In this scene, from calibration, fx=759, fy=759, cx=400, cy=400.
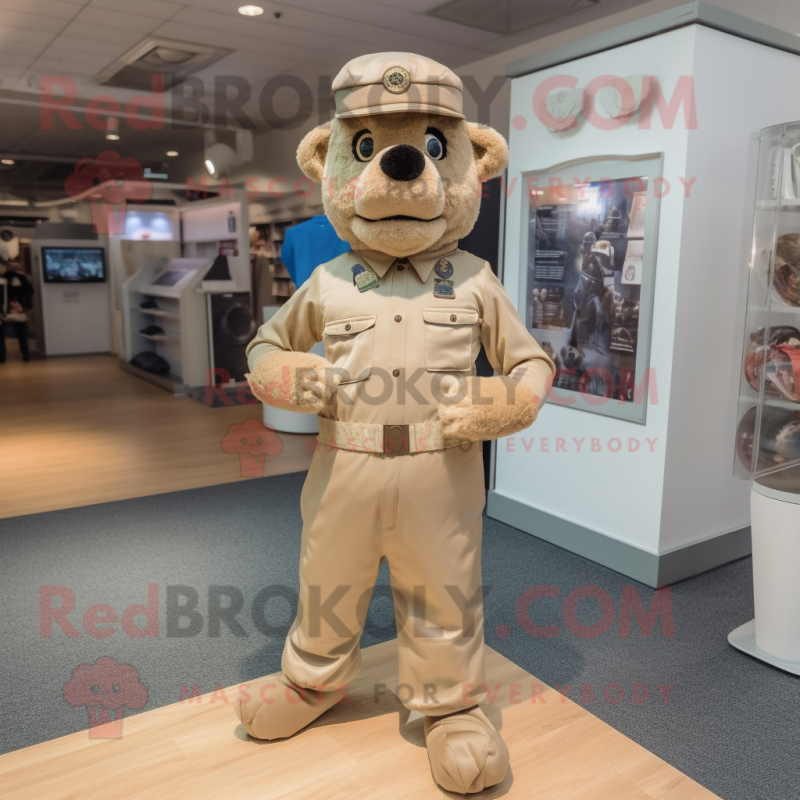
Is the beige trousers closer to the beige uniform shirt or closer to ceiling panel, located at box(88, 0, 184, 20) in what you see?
the beige uniform shirt

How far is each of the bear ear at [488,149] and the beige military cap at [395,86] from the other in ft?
0.46

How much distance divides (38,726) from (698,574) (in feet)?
8.36

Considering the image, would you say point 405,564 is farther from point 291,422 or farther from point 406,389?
point 291,422

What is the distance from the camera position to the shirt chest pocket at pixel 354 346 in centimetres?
181

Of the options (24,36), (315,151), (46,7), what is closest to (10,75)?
(24,36)

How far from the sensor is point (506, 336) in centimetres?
190

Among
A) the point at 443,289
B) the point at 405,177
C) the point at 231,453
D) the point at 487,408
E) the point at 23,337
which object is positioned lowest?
the point at 231,453

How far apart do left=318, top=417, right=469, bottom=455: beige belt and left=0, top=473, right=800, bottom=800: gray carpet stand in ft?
3.48

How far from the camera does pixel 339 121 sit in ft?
5.80

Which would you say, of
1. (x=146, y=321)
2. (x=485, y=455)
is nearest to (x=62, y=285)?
(x=146, y=321)

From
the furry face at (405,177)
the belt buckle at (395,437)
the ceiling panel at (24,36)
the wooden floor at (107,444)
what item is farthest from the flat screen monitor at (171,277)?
the belt buckle at (395,437)

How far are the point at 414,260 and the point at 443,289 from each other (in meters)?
0.10

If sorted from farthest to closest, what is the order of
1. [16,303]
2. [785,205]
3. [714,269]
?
1. [16,303]
2. [714,269]
3. [785,205]

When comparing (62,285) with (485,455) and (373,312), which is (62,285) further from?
(373,312)
